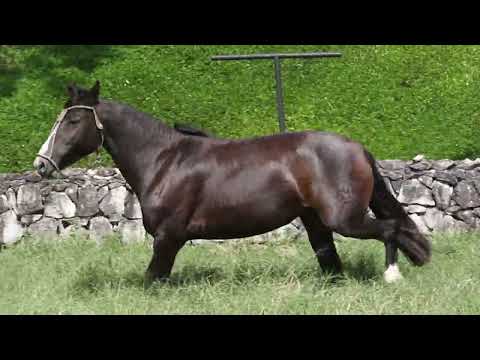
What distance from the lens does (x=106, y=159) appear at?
10.6 m

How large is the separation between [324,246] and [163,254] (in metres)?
1.48

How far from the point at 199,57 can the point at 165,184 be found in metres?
6.91

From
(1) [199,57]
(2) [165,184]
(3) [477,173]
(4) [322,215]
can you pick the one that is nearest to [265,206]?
(4) [322,215]

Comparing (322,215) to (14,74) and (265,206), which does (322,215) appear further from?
(14,74)

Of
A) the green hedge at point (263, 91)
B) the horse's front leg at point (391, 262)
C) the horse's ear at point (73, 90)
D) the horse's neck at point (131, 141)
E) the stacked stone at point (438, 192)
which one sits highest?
the horse's ear at point (73, 90)

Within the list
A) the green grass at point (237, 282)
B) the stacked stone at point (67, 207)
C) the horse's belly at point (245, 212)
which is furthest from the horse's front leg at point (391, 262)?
the stacked stone at point (67, 207)

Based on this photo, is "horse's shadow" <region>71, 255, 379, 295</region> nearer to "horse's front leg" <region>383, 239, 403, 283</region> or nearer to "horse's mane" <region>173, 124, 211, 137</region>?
"horse's front leg" <region>383, 239, 403, 283</region>

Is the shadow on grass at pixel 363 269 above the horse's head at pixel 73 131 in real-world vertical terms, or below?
below

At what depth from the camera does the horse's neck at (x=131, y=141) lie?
6324 millimetres

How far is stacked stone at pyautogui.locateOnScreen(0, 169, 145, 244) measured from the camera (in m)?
9.04

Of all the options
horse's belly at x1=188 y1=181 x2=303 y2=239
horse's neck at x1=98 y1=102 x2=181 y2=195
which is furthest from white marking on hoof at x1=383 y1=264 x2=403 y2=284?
horse's neck at x1=98 y1=102 x2=181 y2=195

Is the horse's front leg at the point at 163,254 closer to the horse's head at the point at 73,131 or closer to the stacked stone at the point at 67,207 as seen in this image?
the horse's head at the point at 73,131

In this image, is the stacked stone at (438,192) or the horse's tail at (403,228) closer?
the horse's tail at (403,228)

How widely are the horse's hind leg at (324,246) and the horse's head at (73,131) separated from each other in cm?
204
